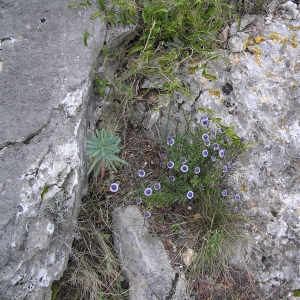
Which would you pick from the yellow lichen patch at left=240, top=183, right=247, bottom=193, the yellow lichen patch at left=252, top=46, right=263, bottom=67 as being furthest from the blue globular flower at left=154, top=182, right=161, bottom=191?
the yellow lichen patch at left=252, top=46, right=263, bottom=67

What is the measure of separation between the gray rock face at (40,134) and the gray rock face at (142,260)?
429mm

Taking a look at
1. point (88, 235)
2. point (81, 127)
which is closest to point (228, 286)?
point (88, 235)

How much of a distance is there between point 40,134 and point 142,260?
1.24m

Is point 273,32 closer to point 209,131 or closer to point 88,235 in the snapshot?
point 209,131

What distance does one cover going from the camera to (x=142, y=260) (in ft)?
8.67

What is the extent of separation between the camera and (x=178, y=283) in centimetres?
260

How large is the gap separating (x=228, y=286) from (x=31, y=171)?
1.75 meters

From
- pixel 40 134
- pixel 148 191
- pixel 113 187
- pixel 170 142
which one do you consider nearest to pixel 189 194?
pixel 148 191

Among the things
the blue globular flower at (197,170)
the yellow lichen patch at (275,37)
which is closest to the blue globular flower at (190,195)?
the blue globular flower at (197,170)

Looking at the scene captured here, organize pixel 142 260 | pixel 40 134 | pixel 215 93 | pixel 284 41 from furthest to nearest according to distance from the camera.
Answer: pixel 284 41 → pixel 215 93 → pixel 142 260 → pixel 40 134

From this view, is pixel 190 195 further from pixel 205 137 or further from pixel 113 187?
pixel 113 187

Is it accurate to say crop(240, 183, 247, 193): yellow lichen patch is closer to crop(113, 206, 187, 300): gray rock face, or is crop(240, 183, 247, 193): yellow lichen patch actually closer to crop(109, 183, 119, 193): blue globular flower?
crop(113, 206, 187, 300): gray rock face

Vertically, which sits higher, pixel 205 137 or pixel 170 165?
pixel 205 137

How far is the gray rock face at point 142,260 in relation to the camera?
2568mm
